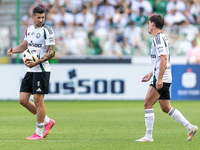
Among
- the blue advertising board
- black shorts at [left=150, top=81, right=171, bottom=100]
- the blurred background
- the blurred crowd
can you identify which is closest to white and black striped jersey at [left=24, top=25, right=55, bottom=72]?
black shorts at [left=150, top=81, right=171, bottom=100]

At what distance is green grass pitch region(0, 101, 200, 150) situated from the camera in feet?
23.5

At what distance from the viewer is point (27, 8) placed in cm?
2362

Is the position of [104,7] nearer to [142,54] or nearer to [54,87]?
[142,54]

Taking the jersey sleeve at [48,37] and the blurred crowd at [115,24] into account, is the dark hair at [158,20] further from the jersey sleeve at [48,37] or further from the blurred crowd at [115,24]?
the blurred crowd at [115,24]

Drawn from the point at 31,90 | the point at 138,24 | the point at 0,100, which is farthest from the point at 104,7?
the point at 31,90

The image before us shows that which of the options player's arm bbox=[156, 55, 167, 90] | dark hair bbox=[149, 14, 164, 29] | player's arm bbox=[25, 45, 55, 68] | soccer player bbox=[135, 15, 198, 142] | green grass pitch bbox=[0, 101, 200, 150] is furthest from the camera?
player's arm bbox=[25, 45, 55, 68]

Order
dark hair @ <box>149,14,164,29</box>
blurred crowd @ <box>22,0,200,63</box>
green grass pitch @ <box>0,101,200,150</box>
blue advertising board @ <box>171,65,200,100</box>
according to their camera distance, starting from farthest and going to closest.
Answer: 1. blurred crowd @ <box>22,0,200,63</box>
2. blue advertising board @ <box>171,65,200,100</box>
3. dark hair @ <box>149,14,164,29</box>
4. green grass pitch @ <box>0,101,200,150</box>

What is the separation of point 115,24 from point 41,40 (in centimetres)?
1276

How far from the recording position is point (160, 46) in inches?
289

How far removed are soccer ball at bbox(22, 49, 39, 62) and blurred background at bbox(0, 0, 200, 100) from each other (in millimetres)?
7944

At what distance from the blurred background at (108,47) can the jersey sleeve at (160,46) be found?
7986mm

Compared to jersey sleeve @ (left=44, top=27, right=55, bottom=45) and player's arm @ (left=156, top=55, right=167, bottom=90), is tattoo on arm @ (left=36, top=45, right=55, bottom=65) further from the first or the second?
player's arm @ (left=156, top=55, right=167, bottom=90)

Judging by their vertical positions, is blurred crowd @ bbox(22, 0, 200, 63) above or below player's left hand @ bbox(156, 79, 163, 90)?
above

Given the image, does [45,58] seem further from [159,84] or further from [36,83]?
[159,84]
